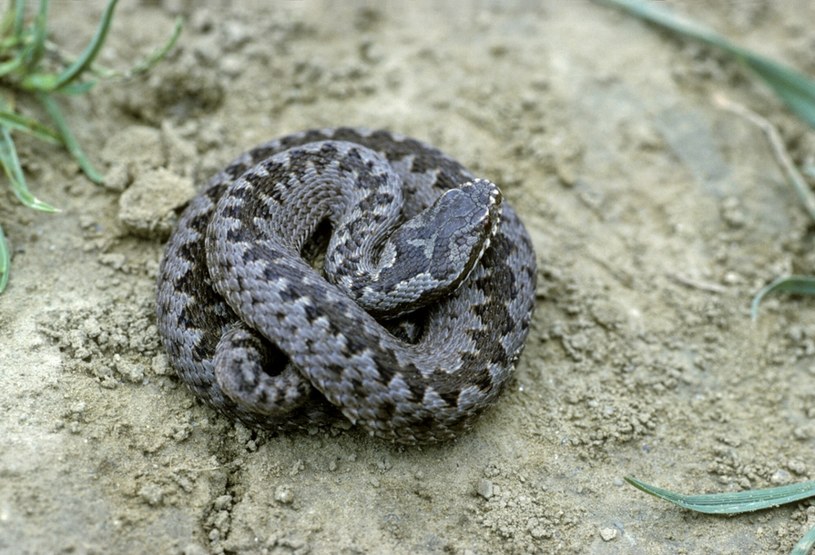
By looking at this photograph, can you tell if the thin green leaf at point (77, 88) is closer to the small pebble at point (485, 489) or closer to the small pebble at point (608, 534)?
the small pebble at point (485, 489)

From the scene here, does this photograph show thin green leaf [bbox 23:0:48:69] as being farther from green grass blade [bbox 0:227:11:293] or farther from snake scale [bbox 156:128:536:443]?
snake scale [bbox 156:128:536:443]

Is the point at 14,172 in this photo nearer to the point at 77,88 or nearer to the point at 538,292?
the point at 77,88

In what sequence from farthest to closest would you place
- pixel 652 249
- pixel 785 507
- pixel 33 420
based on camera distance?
1. pixel 652 249
2. pixel 785 507
3. pixel 33 420

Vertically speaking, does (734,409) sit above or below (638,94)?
below

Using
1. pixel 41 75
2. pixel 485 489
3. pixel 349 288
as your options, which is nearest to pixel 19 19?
pixel 41 75

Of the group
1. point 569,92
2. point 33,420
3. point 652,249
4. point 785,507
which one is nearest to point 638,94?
point 569,92

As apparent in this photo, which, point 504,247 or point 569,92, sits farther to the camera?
point 569,92

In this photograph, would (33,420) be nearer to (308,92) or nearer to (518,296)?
(518,296)

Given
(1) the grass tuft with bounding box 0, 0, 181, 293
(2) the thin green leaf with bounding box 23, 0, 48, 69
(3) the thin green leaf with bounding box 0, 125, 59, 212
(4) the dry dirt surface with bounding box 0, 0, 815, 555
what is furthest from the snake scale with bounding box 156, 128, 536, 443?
(2) the thin green leaf with bounding box 23, 0, 48, 69
